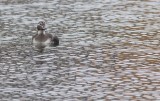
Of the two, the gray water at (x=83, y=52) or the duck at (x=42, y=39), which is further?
the duck at (x=42, y=39)

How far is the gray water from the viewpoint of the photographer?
25391mm

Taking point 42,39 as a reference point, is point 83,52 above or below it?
below

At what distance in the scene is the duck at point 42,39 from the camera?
115 feet

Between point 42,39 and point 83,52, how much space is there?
4.14 metres

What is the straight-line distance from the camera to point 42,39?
118 feet

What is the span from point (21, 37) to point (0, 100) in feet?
41.5

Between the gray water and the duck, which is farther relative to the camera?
the duck

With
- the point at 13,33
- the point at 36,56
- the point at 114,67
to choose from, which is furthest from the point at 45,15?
the point at 114,67

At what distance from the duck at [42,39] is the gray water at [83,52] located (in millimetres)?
398

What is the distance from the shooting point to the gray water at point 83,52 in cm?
2539

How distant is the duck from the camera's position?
3500cm

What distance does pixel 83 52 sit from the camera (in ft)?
106

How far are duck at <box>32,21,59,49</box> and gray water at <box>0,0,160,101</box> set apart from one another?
0.40 meters

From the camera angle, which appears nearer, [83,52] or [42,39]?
[83,52]
